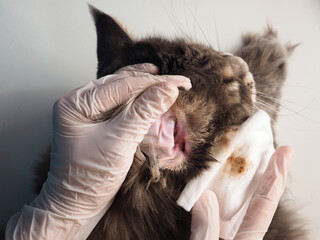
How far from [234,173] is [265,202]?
209 millimetres

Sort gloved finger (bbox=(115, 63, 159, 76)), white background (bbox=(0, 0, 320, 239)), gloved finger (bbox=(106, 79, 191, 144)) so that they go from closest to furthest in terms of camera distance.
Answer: gloved finger (bbox=(106, 79, 191, 144)) < gloved finger (bbox=(115, 63, 159, 76)) < white background (bbox=(0, 0, 320, 239))

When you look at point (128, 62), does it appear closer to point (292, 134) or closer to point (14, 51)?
point (14, 51)

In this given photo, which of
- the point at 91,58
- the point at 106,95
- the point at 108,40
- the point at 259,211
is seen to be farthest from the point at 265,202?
the point at 91,58

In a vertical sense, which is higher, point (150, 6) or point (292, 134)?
point (150, 6)

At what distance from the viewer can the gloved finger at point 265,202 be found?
1.13 metres

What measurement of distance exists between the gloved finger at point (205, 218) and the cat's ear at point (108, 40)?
669mm

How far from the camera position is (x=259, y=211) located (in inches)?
44.7

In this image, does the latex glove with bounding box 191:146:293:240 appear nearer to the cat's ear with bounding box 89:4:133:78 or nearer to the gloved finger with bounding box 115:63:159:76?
the gloved finger with bounding box 115:63:159:76

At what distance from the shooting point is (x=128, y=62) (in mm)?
1278

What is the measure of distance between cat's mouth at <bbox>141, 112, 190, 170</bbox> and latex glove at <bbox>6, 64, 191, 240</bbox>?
0.05 meters

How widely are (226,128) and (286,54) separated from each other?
123cm

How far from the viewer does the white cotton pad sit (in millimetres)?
992

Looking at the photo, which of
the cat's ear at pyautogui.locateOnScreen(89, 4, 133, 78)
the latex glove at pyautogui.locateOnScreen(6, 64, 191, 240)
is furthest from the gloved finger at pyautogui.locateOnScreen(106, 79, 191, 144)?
the cat's ear at pyautogui.locateOnScreen(89, 4, 133, 78)

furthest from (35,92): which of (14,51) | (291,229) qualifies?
(291,229)
